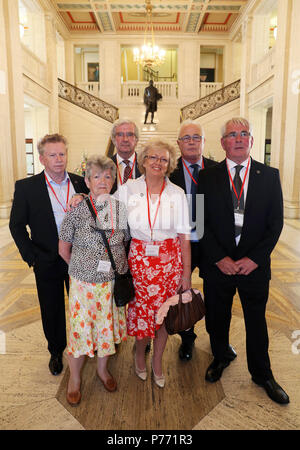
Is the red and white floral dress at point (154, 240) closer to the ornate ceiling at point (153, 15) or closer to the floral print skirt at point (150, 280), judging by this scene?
the floral print skirt at point (150, 280)

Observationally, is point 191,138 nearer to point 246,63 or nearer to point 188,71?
point 246,63

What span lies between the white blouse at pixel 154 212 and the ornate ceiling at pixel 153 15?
Answer: 13992 millimetres

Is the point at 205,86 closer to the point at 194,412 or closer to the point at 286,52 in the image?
the point at 286,52

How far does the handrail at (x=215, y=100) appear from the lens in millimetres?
14703

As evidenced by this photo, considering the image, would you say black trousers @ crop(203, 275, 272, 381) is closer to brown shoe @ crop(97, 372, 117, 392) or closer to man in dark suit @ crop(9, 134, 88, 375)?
brown shoe @ crop(97, 372, 117, 392)

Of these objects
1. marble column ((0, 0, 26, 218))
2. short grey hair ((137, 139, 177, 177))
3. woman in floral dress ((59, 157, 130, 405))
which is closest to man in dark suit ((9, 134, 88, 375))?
woman in floral dress ((59, 157, 130, 405))

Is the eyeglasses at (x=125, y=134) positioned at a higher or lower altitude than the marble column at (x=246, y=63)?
lower

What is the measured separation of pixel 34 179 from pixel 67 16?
1694 centimetres

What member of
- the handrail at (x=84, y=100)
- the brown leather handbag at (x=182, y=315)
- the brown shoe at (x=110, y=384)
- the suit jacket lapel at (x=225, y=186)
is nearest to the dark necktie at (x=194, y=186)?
the suit jacket lapel at (x=225, y=186)

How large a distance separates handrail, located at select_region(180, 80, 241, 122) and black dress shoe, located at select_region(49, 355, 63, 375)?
14274 millimetres

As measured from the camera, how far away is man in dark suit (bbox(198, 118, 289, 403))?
2.20 metres

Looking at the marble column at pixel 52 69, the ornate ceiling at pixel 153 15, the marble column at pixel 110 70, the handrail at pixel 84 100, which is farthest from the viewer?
the marble column at pixel 110 70

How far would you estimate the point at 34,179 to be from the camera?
2352mm
